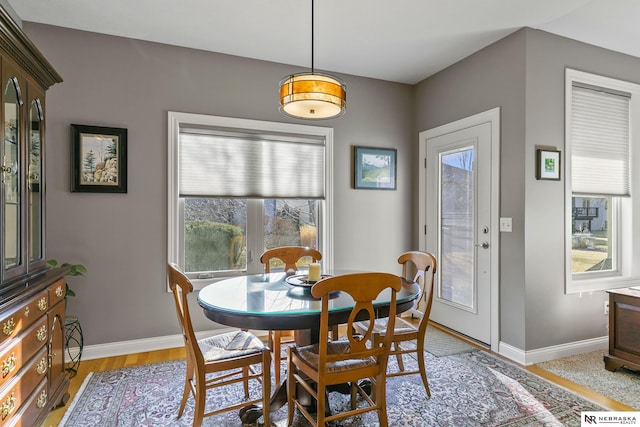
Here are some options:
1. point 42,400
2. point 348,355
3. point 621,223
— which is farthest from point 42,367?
point 621,223

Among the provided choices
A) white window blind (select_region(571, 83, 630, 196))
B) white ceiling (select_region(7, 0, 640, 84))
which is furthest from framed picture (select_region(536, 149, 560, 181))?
white ceiling (select_region(7, 0, 640, 84))

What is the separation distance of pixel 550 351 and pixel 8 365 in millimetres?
3589

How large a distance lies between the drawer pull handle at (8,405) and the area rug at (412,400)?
58 centimetres

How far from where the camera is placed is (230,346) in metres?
2.15

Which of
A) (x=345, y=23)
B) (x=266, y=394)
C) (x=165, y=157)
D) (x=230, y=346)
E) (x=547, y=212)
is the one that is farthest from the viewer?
(x=165, y=157)

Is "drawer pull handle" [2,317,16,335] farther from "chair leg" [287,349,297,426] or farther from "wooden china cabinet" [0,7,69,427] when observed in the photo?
"chair leg" [287,349,297,426]

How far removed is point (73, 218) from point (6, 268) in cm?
132

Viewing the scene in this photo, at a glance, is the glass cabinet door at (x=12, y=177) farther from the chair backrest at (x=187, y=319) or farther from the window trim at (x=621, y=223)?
the window trim at (x=621, y=223)

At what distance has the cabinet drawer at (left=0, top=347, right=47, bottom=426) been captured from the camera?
1.58 metres

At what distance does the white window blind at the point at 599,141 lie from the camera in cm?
325

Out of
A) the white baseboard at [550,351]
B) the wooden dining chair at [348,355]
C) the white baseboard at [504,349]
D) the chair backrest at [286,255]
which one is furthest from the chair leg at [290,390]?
the white baseboard at [550,351]

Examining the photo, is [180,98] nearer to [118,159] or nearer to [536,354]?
[118,159]

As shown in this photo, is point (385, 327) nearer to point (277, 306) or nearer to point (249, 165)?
point (277, 306)

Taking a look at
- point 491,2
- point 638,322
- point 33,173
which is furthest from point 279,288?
point 638,322
